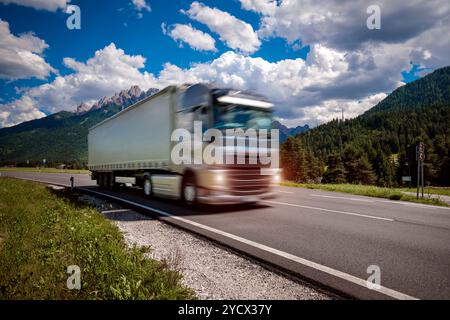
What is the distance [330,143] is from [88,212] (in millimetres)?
158218

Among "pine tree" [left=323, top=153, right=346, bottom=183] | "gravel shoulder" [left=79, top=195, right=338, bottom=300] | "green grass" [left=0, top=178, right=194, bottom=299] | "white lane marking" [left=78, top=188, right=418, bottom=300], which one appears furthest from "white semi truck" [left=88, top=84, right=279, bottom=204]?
"pine tree" [left=323, top=153, right=346, bottom=183]

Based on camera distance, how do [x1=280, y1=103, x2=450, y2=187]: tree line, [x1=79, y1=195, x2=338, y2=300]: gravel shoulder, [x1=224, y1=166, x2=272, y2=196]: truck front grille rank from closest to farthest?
[x1=79, y1=195, x2=338, y2=300]: gravel shoulder
[x1=224, y1=166, x2=272, y2=196]: truck front grille
[x1=280, y1=103, x2=450, y2=187]: tree line

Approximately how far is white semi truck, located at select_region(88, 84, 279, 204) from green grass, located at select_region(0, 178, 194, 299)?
3269mm

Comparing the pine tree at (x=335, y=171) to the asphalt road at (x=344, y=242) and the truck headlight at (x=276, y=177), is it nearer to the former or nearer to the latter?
the asphalt road at (x=344, y=242)

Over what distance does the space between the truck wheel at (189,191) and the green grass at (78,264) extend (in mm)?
3124

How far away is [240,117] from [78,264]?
592 centimetres

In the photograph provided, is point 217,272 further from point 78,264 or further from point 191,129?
point 191,129

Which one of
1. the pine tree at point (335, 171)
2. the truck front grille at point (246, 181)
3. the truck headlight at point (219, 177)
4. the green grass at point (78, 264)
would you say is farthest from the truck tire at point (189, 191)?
the pine tree at point (335, 171)

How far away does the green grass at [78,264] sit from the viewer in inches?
121

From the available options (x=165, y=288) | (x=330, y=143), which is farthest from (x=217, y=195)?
(x=330, y=143)

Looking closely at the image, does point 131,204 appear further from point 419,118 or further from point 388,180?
point 419,118

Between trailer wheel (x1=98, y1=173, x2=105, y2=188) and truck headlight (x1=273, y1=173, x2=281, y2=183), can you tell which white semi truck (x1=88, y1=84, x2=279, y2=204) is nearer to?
truck headlight (x1=273, y1=173, x2=281, y2=183)

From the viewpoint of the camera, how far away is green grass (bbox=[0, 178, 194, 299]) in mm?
3074
